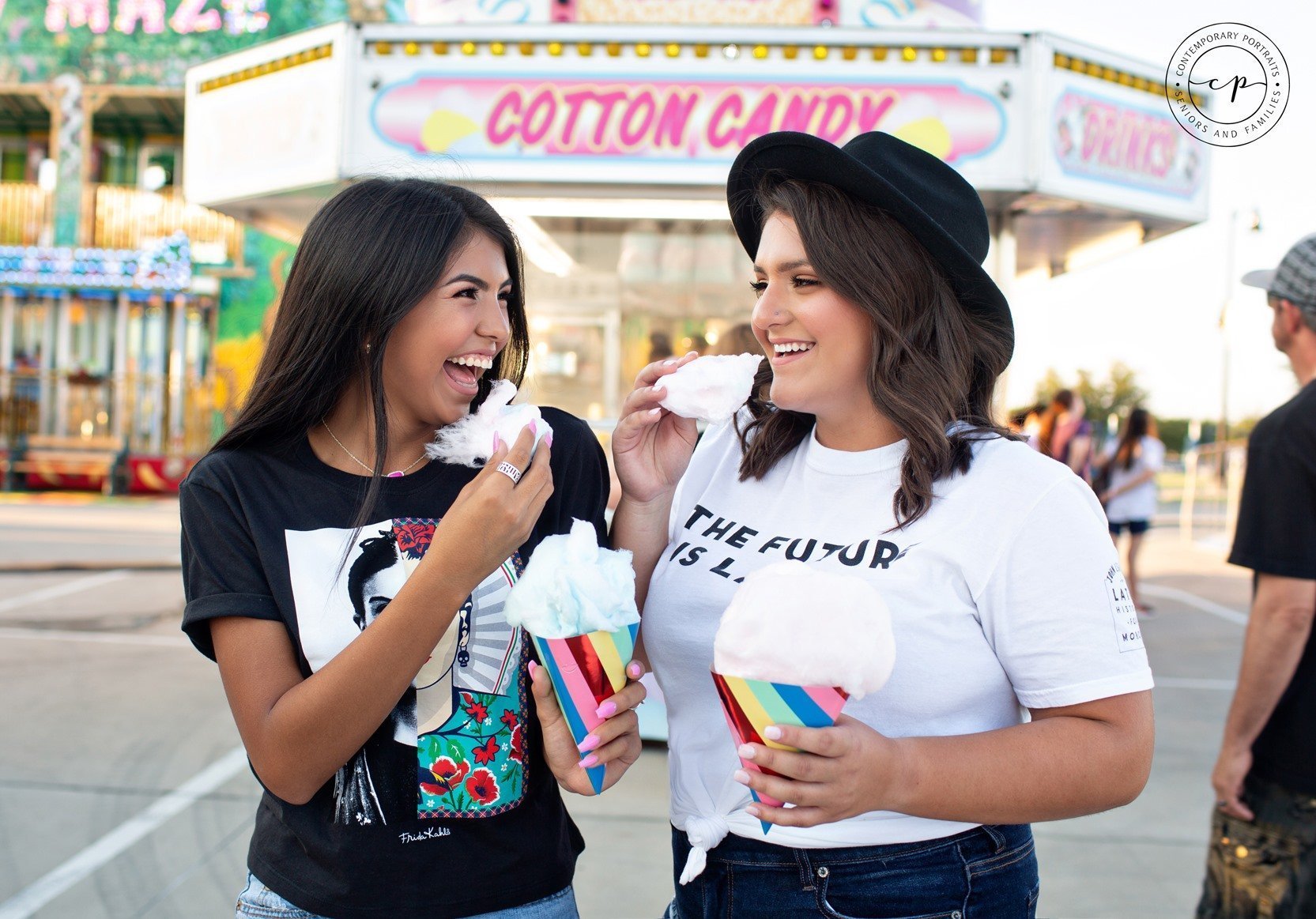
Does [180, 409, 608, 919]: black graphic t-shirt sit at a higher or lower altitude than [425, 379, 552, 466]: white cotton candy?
lower

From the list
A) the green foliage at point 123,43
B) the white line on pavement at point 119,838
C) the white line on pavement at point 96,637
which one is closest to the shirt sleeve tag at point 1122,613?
the white line on pavement at point 119,838

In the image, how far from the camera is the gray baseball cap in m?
2.50

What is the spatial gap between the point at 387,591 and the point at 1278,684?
2089mm

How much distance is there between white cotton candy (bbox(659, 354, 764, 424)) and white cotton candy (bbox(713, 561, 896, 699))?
1.91ft

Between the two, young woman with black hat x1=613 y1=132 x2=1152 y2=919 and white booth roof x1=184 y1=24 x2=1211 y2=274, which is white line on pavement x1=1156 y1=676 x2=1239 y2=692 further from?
young woman with black hat x1=613 y1=132 x2=1152 y2=919

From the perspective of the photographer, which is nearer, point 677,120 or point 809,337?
point 809,337

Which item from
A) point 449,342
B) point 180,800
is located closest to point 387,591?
point 449,342

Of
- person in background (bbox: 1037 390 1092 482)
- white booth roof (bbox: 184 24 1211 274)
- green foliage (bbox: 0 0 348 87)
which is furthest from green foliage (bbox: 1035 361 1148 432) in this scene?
white booth roof (bbox: 184 24 1211 274)

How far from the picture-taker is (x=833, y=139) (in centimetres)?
457

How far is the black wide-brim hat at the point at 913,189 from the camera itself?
1.67 metres

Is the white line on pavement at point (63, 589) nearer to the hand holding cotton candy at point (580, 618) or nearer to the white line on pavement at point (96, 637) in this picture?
the white line on pavement at point (96, 637)

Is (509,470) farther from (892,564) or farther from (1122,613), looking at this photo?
(1122,613)

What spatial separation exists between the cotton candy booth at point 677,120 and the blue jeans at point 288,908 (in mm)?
3157

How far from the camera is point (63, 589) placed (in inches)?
368
